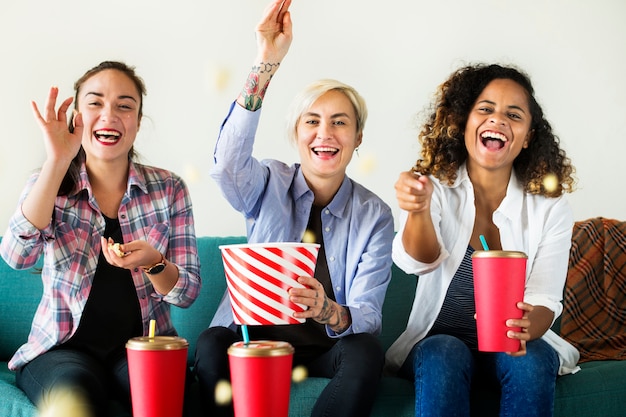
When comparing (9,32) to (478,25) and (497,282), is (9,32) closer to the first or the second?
(478,25)

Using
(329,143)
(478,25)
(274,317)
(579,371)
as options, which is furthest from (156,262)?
(478,25)

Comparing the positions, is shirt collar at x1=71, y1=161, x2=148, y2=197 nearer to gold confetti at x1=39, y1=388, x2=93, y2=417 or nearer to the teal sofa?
the teal sofa

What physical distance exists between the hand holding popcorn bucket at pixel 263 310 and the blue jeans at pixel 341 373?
0.80ft

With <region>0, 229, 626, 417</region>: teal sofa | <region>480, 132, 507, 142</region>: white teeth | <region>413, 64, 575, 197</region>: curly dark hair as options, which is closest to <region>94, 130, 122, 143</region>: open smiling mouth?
<region>0, 229, 626, 417</region>: teal sofa

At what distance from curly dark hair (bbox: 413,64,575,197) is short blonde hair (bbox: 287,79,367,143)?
0.20 meters

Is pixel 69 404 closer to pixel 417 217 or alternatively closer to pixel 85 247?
pixel 85 247

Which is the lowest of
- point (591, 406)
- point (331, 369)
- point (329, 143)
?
point (591, 406)

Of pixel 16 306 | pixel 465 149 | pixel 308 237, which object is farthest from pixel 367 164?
pixel 16 306

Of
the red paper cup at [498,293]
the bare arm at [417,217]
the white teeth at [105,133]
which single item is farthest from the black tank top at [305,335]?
the white teeth at [105,133]

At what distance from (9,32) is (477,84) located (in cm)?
160

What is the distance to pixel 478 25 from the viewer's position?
9.22 feet

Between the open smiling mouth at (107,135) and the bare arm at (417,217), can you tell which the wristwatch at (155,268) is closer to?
the open smiling mouth at (107,135)

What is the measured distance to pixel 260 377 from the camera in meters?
1.32

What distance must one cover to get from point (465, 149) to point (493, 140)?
12cm
